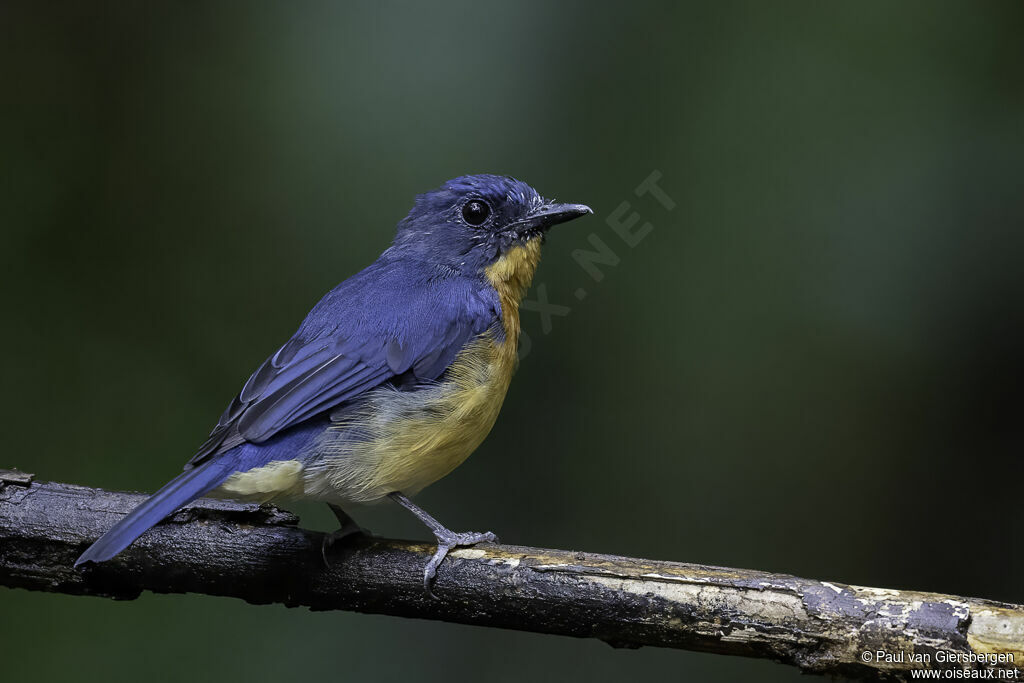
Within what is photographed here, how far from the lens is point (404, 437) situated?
10.3 feet

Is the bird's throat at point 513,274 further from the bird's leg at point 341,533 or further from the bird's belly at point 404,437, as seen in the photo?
the bird's leg at point 341,533

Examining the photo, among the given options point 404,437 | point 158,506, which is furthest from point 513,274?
point 158,506

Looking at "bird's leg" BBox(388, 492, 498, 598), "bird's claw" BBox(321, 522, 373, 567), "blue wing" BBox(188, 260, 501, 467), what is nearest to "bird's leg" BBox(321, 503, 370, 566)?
"bird's claw" BBox(321, 522, 373, 567)

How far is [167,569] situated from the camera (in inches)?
117

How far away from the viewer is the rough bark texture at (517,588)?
2521mm

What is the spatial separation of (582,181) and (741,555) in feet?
6.27

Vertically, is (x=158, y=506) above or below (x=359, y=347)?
below

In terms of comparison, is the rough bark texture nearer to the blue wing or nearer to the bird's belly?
the bird's belly

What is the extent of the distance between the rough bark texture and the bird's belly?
0.18m

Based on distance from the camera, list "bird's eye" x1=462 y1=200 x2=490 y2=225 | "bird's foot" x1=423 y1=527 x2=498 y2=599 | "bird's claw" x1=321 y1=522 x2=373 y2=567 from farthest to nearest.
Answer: "bird's eye" x1=462 y1=200 x2=490 y2=225, "bird's claw" x1=321 y1=522 x2=373 y2=567, "bird's foot" x1=423 y1=527 x2=498 y2=599

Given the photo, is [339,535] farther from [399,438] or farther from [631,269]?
[631,269]

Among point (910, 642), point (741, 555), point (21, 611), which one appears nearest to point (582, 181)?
point (741, 555)

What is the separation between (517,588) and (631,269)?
2145 mm

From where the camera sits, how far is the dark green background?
4.36 m
